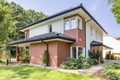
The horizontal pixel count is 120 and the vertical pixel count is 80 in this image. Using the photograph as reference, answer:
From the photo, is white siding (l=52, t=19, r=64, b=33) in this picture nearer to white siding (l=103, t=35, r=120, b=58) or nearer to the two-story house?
the two-story house

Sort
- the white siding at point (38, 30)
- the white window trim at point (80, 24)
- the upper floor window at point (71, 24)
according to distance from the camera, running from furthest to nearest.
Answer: the white siding at point (38, 30)
the white window trim at point (80, 24)
the upper floor window at point (71, 24)

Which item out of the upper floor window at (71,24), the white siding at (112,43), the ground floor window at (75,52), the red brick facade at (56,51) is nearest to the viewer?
the red brick facade at (56,51)

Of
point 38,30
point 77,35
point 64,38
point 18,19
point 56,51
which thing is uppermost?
point 18,19

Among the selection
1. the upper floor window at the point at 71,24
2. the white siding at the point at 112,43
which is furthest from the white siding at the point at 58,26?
the white siding at the point at 112,43

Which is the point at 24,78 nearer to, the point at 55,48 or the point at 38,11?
the point at 55,48

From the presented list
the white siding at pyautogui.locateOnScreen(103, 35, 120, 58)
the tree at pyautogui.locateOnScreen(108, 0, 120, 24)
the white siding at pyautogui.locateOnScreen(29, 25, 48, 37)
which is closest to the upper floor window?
the white siding at pyautogui.locateOnScreen(29, 25, 48, 37)

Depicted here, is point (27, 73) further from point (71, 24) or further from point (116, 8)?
point (116, 8)

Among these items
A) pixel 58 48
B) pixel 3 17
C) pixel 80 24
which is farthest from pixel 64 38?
pixel 3 17

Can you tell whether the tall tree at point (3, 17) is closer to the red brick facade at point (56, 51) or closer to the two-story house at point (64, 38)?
the two-story house at point (64, 38)

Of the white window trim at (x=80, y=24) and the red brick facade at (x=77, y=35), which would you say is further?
the white window trim at (x=80, y=24)

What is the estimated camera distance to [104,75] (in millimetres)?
11594

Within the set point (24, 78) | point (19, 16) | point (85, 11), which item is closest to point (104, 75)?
point (24, 78)

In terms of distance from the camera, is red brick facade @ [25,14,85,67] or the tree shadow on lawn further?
red brick facade @ [25,14,85,67]

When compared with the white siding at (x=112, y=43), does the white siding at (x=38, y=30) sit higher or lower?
higher
